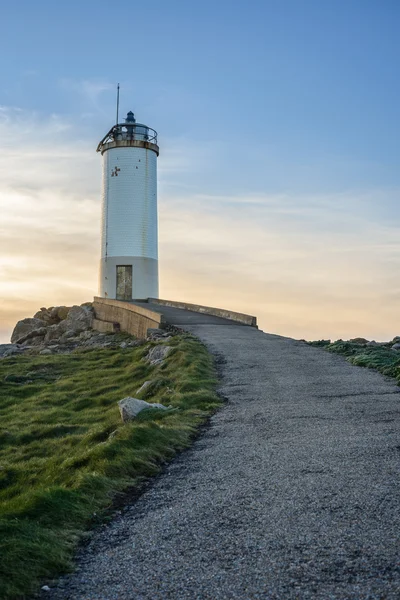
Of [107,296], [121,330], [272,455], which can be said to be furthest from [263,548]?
[107,296]

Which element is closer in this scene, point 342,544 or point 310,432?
point 342,544

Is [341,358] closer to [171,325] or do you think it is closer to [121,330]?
[171,325]

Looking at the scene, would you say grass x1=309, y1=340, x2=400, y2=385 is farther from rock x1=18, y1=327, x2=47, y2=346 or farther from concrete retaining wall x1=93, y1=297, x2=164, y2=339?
rock x1=18, y1=327, x2=47, y2=346

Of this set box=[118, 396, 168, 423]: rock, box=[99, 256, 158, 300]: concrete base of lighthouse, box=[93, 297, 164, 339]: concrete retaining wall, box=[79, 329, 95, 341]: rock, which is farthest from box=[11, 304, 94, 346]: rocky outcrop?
box=[118, 396, 168, 423]: rock

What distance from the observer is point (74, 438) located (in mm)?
12805

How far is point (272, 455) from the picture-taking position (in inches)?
339

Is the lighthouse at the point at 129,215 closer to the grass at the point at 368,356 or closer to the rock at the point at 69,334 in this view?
the rock at the point at 69,334

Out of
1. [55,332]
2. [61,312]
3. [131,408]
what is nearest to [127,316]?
[55,332]

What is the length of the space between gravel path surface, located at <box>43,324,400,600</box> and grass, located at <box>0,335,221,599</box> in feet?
1.15

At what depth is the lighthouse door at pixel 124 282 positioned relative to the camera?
130ft

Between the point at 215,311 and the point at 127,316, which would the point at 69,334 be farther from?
the point at 215,311

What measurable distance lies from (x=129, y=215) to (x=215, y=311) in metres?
10.2

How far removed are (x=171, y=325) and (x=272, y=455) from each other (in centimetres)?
1769

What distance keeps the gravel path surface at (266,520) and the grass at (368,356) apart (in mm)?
4843
